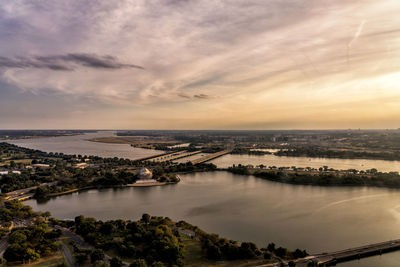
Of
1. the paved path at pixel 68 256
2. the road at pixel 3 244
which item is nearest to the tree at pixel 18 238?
the road at pixel 3 244

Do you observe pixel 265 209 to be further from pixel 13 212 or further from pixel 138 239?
pixel 13 212

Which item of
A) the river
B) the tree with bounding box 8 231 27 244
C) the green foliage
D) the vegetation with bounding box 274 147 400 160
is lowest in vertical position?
the river

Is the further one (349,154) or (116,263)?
(349,154)

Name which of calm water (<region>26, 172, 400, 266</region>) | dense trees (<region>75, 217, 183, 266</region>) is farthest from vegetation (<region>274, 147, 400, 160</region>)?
dense trees (<region>75, 217, 183, 266</region>)

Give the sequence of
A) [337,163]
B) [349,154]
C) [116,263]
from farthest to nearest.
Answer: [349,154], [337,163], [116,263]

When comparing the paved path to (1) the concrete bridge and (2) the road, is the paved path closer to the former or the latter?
(2) the road

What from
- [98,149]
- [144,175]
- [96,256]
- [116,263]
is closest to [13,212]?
[96,256]

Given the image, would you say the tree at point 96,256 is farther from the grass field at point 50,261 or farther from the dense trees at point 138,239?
the grass field at point 50,261

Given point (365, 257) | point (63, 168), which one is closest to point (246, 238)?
point (365, 257)
